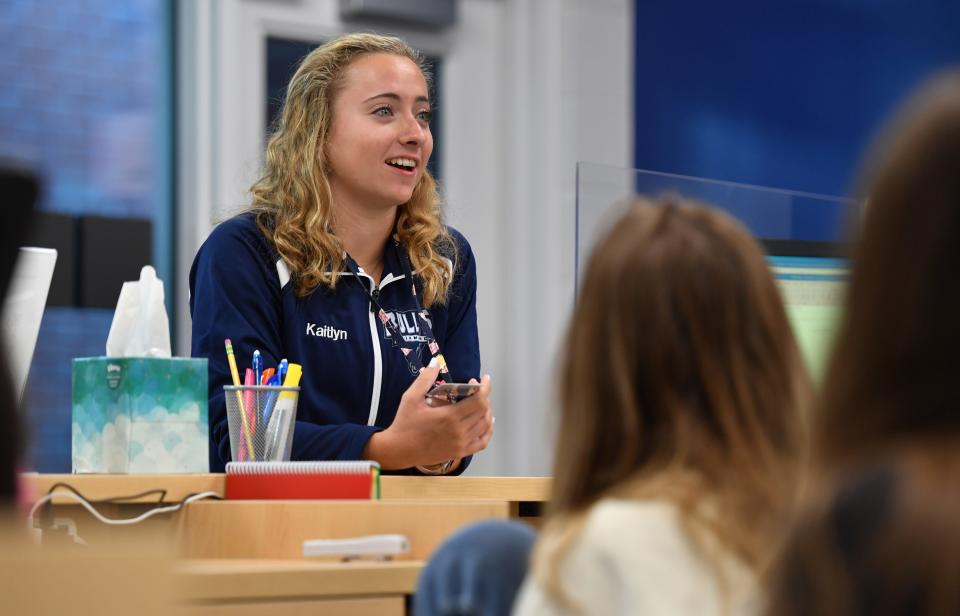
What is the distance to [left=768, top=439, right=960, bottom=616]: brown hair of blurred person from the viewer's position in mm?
669

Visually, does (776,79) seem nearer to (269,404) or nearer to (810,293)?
(810,293)

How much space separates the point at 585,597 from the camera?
101 centimetres

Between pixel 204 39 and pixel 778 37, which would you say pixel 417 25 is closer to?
pixel 204 39

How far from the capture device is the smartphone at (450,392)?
2195 mm

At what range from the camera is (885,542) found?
68cm

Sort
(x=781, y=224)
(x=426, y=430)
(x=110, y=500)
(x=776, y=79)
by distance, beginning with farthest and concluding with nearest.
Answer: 1. (x=776, y=79)
2. (x=781, y=224)
3. (x=426, y=430)
4. (x=110, y=500)

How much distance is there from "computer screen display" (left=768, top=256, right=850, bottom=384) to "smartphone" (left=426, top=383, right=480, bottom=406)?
495 millimetres

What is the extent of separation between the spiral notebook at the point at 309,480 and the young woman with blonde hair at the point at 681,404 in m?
0.56

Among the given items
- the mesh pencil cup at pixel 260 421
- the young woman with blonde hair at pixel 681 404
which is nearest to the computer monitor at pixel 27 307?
the mesh pencil cup at pixel 260 421

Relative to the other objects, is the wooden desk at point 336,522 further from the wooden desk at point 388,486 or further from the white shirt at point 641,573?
the white shirt at point 641,573

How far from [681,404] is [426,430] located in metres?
1.12

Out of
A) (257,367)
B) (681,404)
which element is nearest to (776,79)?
(257,367)

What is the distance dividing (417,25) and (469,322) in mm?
1727

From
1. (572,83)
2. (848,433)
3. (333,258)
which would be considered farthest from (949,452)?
(572,83)
